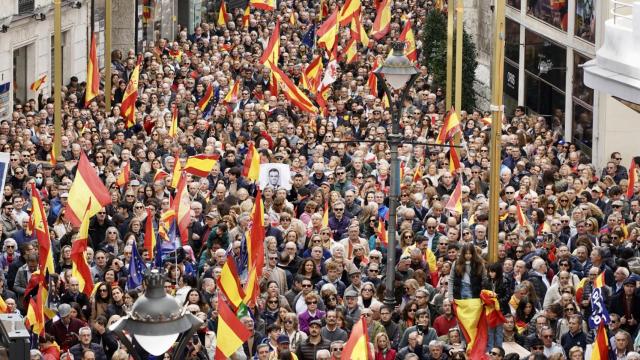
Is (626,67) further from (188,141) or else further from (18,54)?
(18,54)

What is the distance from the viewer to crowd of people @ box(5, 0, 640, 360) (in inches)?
768

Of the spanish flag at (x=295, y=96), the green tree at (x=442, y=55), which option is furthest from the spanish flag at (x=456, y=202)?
the green tree at (x=442, y=55)

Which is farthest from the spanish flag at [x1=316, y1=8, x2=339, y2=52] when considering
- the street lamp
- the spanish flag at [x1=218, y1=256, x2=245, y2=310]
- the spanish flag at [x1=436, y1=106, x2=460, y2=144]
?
the street lamp

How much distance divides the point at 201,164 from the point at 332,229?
333cm

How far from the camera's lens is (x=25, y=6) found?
4119cm

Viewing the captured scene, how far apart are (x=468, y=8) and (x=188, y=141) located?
65.3 ft

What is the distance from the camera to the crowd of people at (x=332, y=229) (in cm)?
1950

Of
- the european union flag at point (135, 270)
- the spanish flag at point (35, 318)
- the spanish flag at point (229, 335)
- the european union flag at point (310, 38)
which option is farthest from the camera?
the european union flag at point (310, 38)

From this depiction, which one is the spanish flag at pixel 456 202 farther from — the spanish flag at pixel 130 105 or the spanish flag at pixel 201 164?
the spanish flag at pixel 130 105

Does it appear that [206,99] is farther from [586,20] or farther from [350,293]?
[350,293]

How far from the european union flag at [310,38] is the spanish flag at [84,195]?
74.8 ft

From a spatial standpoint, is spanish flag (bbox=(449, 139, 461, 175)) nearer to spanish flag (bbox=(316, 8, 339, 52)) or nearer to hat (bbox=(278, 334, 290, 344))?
spanish flag (bbox=(316, 8, 339, 52))

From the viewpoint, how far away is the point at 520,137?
105ft

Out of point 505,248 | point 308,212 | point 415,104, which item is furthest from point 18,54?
point 505,248
